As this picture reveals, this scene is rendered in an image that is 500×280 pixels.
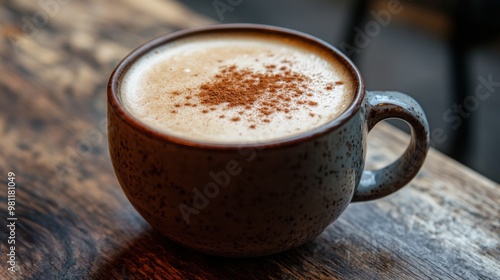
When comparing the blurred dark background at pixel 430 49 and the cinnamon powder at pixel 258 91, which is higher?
the cinnamon powder at pixel 258 91

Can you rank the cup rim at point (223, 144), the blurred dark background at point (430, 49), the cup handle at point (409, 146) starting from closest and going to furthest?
the cup rim at point (223, 144)
the cup handle at point (409, 146)
the blurred dark background at point (430, 49)

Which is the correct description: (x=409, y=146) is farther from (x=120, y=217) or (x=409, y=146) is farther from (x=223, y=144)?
(x=120, y=217)

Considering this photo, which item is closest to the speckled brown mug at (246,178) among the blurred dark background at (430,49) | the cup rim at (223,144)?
the cup rim at (223,144)

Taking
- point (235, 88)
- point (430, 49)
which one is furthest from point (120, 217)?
point (430, 49)

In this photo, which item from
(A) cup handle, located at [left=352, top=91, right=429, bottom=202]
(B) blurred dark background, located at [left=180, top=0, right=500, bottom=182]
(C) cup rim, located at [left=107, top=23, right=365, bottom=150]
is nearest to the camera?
(C) cup rim, located at [left=107, top=23, right=365, bottom=150]

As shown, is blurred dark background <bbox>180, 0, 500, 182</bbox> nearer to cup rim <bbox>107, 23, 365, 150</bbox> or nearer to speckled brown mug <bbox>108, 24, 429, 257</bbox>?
cup rim <bbox>107, 23, 365, 150</bbox>

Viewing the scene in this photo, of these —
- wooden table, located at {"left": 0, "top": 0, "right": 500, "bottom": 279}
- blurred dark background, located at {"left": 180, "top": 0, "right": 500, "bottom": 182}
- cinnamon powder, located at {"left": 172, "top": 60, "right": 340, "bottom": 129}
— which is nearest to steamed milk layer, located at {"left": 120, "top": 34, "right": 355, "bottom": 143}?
cinnamon powder, located at {"left": 172, "top": 60, "right": 340, "bottom": 129}

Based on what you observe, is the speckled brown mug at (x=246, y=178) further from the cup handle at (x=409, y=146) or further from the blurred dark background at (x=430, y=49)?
the blurred dark background at (x=430, y=49)
